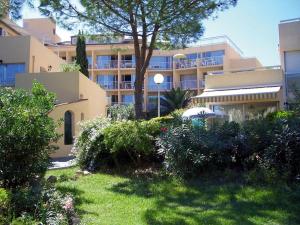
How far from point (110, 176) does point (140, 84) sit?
16.9 feet

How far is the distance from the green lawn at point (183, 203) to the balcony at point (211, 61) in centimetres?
5364

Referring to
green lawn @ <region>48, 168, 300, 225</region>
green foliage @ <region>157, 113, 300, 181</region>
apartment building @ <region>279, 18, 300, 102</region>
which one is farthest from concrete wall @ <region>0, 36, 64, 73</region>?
green foliage @ <region>157, 113, 300, 181</region>

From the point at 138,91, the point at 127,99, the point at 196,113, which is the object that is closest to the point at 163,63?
the point at 127,99

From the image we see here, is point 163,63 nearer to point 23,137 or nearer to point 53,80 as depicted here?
point 53,80

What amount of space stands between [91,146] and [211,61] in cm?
5142

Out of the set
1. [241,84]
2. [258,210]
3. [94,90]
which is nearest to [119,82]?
[94,90]

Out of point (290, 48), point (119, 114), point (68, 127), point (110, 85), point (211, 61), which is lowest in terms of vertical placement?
point (68, 127)

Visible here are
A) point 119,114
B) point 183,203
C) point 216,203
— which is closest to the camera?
point 216,203

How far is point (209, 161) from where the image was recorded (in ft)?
40.9

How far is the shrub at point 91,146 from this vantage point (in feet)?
52.6

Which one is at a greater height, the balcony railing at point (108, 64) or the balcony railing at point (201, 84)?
the balcony railing at point (108, 64)

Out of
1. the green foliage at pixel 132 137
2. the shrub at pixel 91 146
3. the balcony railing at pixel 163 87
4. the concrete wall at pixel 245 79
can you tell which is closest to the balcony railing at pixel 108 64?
the balcony railing at pixel 163 87

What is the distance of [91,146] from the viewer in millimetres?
16281

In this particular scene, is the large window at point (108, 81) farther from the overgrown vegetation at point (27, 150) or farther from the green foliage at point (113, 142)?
the overgrown vegetation at point (27, 150)
